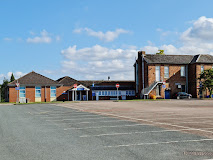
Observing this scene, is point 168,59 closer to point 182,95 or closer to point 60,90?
point 182,95

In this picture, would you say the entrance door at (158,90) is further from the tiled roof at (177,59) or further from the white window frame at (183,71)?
the white window frame at (183,71)

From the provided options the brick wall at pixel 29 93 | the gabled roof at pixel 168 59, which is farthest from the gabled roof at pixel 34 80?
the gabled roof at pixel 168 59

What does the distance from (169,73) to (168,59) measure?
3049 millimetres

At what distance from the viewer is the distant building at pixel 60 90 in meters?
53.4

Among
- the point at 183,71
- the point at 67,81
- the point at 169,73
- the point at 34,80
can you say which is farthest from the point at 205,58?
the point at 34,80

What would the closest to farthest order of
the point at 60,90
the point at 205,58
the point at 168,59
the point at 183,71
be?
the point at 205,58 → the point at 168,59 → the point at 183,71 → the point at 60,90

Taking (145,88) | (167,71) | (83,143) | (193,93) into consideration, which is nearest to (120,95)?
(145,88)

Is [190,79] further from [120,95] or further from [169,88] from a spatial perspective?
[120,95]

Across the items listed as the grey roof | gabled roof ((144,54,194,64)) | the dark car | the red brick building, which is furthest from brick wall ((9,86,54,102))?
the grey roof

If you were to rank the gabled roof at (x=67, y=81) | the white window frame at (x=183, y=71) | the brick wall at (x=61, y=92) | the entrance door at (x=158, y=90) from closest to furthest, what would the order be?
the entrance door at (x=158, y=90), the white window frame at (x=183, y=71), the brick wall at (x=61, y=92), the gabled roof at (x=67, y=81)

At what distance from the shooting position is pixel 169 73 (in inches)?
2144

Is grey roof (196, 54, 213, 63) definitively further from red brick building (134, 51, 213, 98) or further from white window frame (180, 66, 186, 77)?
white window frame (180, 66, 186, 77)

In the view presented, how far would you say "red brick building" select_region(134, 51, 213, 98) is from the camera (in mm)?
53062

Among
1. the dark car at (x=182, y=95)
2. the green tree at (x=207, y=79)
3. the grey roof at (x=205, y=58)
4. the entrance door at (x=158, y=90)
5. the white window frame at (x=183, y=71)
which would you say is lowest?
the dark car at (x=182, y=95)
